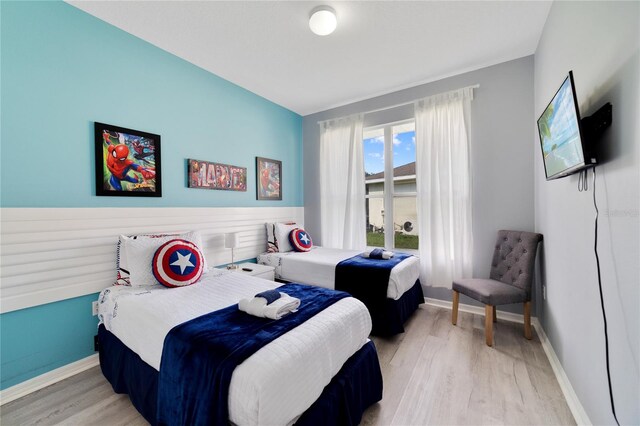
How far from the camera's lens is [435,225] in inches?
126

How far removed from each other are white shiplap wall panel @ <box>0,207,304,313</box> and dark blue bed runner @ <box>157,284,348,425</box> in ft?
4.29

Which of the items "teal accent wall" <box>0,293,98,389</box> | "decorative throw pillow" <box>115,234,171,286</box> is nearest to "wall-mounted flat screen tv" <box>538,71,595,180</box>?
"decorative throw pillow" <box>115,234,171,286</box>

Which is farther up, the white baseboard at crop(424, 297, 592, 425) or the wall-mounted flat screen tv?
the wall-mounted flat screen tv

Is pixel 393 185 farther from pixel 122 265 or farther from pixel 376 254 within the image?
pixel 122 265

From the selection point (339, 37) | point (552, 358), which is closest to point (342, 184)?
point (339, 37)

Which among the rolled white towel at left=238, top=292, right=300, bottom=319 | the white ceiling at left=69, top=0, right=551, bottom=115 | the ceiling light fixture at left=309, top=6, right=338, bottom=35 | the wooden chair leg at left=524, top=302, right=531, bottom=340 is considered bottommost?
the wooden chair leg at left=524, top=302, right=531, bottom=340

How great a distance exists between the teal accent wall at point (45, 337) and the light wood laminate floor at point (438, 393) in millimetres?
165

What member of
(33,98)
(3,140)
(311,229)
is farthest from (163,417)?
(311,229)

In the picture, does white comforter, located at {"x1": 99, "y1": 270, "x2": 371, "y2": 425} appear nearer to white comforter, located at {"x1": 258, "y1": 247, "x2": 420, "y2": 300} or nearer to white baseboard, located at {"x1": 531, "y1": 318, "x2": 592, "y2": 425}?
white comforter, located at {"x1": 258, "y1": 247, "x2": 420, "y2": 300}

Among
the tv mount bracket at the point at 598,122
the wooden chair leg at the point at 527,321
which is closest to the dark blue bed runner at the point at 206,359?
the tv mount bracket at the point at 598,122

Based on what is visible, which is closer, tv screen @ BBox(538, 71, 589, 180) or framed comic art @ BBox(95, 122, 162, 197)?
tv screen @ BBox(538, 71, 589, 180)

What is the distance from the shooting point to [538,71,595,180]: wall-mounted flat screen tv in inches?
47.9

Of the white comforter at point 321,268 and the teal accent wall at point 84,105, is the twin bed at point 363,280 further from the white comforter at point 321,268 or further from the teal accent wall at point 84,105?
the teal accent wall at point 84,105

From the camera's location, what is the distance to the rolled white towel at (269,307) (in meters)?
1.45
